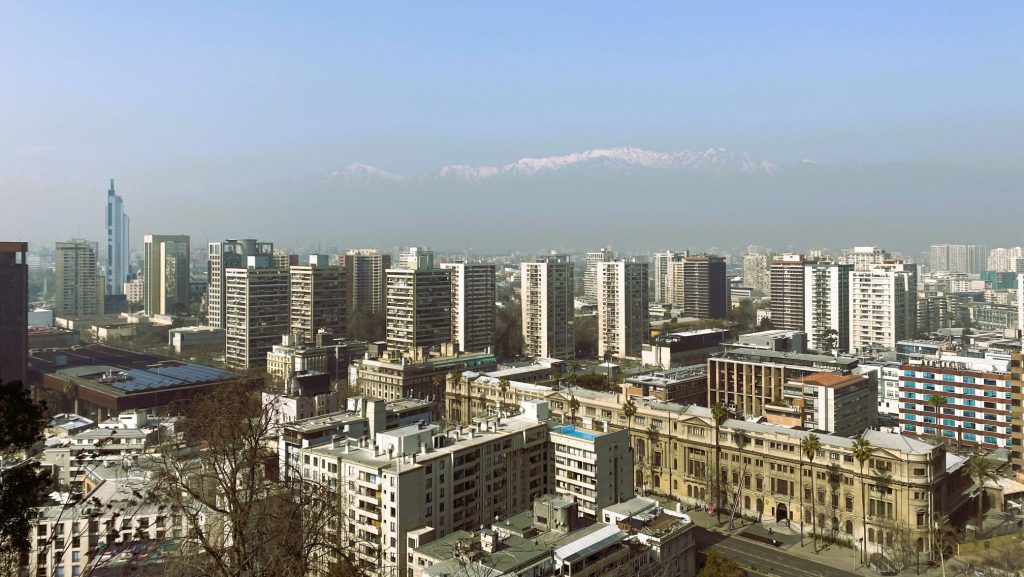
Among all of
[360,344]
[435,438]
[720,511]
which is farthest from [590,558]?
[360,344]

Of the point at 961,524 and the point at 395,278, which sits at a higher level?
the point at 395,278

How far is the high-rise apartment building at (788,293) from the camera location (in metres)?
48.1

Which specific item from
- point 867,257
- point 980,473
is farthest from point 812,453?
point 867,257

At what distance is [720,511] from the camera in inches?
761

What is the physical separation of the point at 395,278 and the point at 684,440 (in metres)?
21.0

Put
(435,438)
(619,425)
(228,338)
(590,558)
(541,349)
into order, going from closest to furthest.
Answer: (590,558)
(435,438)
(619,425)
(228,338)
(541,349)

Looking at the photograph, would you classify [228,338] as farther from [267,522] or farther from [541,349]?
[267,522]

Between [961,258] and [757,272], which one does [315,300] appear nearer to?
[757,272]

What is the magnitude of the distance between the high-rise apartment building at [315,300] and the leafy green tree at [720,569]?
2900 cm

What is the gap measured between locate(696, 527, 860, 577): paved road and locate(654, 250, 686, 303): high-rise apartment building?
58.5 m

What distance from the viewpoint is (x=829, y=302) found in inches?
1662

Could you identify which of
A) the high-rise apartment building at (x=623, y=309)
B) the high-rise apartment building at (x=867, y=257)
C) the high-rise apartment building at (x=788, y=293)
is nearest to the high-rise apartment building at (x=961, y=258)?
the high-rise apartment building at (x=867, y=257)

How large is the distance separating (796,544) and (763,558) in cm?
140

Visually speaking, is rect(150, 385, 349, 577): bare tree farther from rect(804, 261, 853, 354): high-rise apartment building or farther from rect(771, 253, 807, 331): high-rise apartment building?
rect(771, 253, 807, 331): high-rise apartment building
